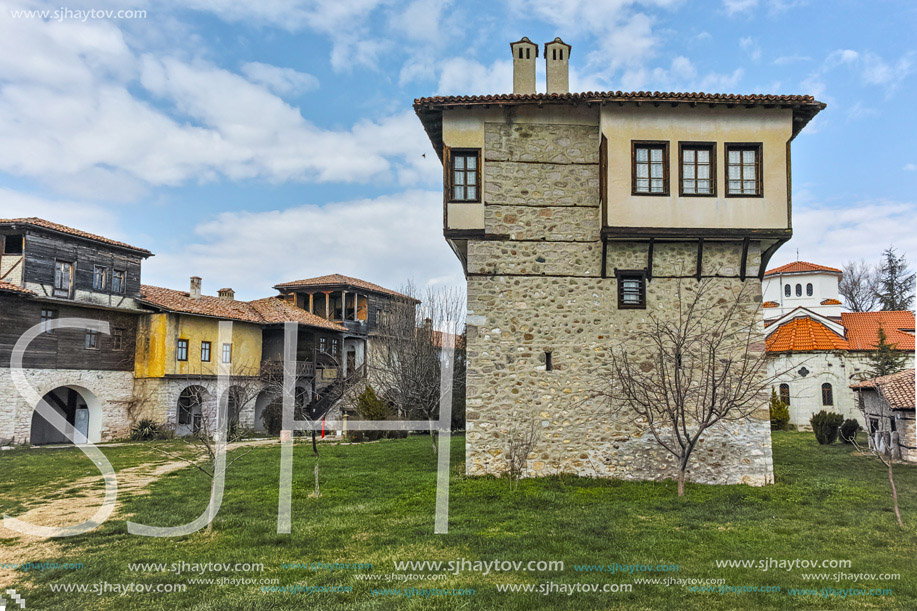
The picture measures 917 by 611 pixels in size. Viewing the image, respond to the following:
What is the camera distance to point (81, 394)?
24312mm

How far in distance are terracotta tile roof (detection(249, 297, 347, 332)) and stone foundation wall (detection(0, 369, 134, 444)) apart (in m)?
7.73

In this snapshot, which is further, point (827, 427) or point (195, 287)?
point (195, 287)

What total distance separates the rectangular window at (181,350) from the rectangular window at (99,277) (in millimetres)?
3979

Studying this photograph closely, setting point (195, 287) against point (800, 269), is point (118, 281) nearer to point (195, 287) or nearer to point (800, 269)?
point (195, 287)

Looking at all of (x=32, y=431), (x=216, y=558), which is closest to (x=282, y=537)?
(x=216, y=558)

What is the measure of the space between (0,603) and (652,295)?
11.7 metres

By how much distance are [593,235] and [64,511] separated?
38.0 feet

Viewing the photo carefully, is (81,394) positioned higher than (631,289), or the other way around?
(631,289)

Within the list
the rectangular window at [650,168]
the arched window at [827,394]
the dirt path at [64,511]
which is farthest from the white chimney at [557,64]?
the arched window at [827,394]

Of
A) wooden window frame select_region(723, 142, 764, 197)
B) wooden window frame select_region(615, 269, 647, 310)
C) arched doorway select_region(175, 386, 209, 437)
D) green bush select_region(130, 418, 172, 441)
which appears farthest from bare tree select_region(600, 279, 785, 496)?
green bush select_region(130, 418, 172, 441)

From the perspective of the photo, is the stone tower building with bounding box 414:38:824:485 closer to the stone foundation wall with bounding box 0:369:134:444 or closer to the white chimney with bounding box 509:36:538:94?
the white chimney with bounding box 509:36:538:94

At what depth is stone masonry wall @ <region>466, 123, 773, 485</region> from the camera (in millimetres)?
12078

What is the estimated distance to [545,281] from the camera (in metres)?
12.4

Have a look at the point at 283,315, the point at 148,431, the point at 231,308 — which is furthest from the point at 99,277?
the point at 283,315
